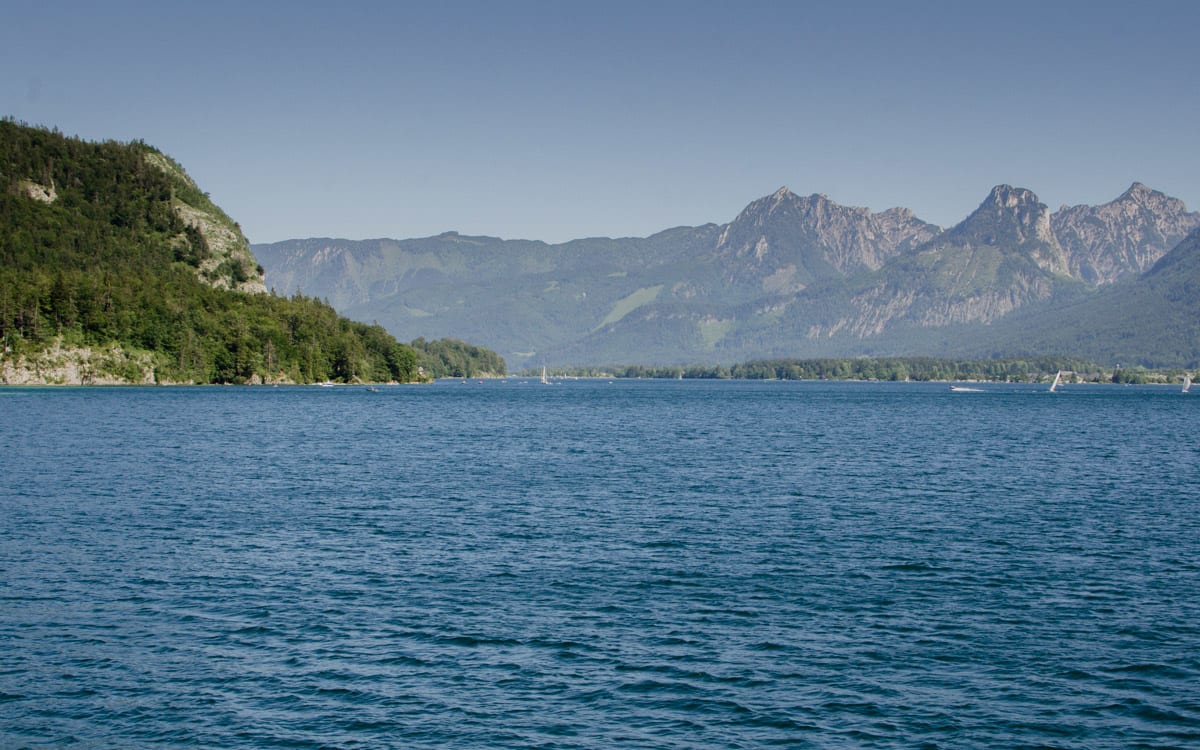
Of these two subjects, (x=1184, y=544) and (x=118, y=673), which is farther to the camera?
(x=1184, y=544)

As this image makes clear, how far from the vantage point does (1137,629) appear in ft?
120

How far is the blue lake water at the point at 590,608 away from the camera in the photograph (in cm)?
2772

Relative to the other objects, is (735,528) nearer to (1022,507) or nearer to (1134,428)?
(1022,507)

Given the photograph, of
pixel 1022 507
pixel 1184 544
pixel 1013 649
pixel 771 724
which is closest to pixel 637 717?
pixel 771 724

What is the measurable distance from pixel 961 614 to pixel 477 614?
18.6 m

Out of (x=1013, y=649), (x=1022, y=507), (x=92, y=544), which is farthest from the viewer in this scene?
(x=1022, y=507)

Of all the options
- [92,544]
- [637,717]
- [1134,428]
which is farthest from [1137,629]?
[1134,428]

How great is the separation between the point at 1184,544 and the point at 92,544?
2212 inches

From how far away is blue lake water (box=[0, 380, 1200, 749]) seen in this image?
90.9ft

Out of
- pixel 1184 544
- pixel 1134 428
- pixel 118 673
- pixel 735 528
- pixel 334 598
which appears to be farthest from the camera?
pixel 1134 428

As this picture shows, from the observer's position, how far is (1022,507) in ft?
219

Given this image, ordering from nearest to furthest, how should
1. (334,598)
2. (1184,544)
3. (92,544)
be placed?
1. (334,598)
2. (92,544)
3. (1184,544)

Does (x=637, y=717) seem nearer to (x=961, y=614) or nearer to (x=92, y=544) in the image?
(x=961, y=614)

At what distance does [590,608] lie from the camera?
127 feet
